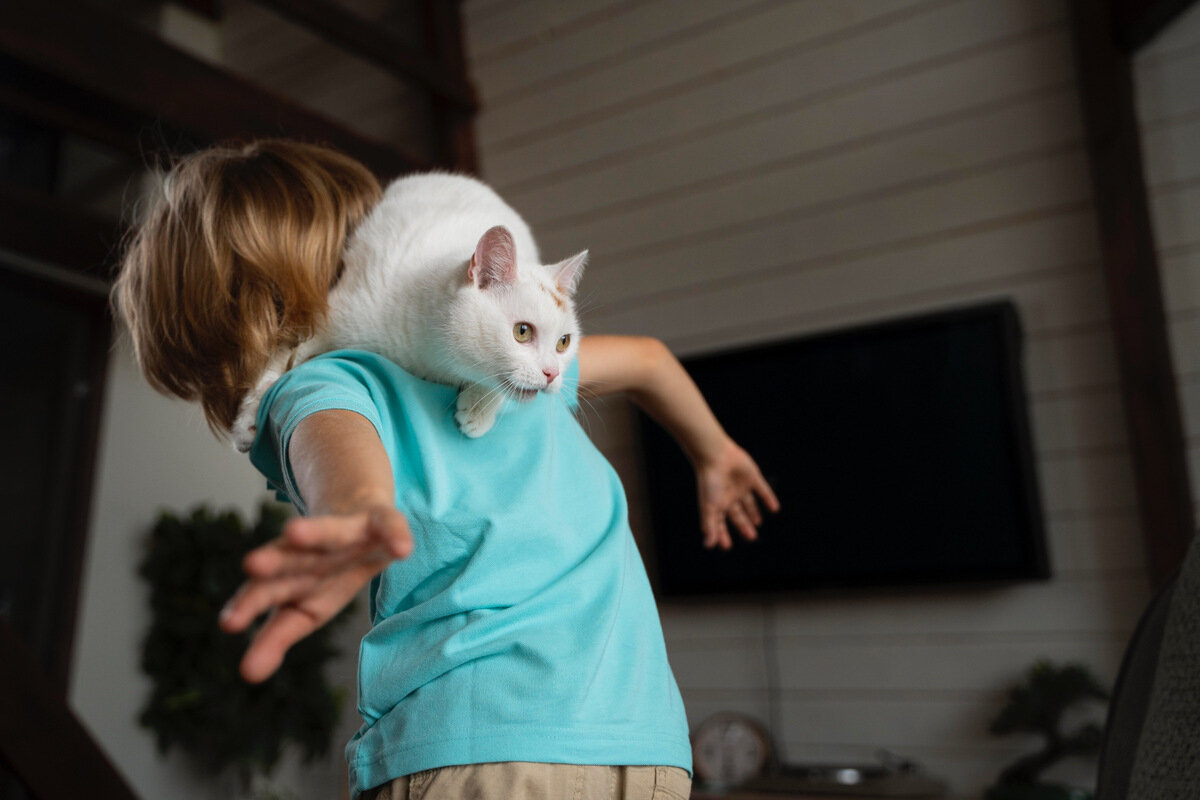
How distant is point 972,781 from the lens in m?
2.66

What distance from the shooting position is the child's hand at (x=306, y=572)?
39cm

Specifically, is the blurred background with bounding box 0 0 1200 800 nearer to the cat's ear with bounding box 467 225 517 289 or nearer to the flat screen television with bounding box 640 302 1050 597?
the flat screen television with bounding box 640 302 1050 597

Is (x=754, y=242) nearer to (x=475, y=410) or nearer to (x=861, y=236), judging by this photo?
(x=861, y=236)

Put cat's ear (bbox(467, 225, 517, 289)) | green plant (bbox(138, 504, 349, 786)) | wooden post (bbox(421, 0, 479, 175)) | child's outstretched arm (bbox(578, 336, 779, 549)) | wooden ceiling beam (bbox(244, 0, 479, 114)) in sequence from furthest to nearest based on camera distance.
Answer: wooden post (bbox(421, 0, 479, 175)) < green plant (bbox(138, 504, 349, 786)) < wooden ceiling beam (bbox(244, 0, 479, 114)) < child's outstretched arm (bbox(578, 336, 779, 549)) < cat's ear (bbox(467, 225, 517, 289))

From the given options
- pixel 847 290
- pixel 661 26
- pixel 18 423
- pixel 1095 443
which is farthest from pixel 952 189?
pixel 18 423

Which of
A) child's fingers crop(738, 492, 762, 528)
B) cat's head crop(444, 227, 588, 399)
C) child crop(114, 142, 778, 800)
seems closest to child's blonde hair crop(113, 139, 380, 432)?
child crop(114, 142, 778, 800)

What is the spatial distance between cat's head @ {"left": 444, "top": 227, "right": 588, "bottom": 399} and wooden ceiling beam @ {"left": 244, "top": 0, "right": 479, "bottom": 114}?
2.45 metres

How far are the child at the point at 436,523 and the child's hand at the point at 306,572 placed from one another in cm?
13

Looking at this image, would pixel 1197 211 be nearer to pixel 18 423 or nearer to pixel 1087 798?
pixel 1087 798

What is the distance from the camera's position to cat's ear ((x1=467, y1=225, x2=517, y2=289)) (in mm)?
712

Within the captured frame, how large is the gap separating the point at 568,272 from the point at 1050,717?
219 cm

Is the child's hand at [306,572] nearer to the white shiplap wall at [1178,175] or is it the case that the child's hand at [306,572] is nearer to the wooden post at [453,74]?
the white shiplap wall at [1178,175]

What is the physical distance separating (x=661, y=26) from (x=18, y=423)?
2640mm

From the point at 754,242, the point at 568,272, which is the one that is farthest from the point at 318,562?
the point at 754,242
